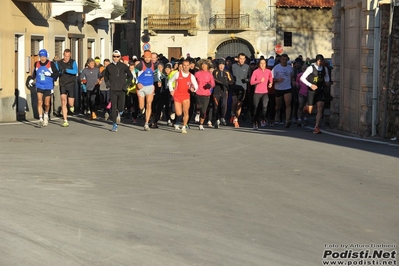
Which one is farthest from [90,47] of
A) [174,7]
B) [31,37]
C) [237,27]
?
[174,7]

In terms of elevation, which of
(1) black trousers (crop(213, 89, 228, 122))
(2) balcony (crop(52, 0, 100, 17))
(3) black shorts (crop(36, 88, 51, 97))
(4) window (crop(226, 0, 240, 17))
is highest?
(4) window (crop(226, 0, 240, 17))

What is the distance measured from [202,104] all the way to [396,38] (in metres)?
4.72

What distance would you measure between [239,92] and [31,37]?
21.2 ft

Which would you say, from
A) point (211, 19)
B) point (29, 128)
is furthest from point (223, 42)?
point (29, 128)

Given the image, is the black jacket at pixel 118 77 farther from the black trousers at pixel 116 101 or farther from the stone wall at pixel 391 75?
the stone wall at pixel 391 75

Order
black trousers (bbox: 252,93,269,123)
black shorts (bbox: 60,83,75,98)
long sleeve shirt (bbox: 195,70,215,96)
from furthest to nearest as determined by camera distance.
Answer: black trousers (bbox: 252,93,269,123), black shorts (bbox: 60,83,75,98), long sleeve shirt (bbox: 195,70,215,96)

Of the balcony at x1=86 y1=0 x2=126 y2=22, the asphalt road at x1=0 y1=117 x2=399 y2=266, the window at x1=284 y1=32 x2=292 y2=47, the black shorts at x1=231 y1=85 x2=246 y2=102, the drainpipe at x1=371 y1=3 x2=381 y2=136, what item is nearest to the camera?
the asphalt road at x1=0 y1=117 x2=399 y2=266

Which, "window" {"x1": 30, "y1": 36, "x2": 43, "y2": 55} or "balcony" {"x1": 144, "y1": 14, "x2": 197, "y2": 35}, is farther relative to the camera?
"balcony" {"x1": 144, "y1": 14, "x2": 197, "y2": 35}

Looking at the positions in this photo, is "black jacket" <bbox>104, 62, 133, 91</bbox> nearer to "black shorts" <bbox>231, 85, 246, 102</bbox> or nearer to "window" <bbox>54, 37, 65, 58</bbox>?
"black shorts" <bbox>231, 85, 246, 102</bbox>

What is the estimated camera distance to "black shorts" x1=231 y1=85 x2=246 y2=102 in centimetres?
2512

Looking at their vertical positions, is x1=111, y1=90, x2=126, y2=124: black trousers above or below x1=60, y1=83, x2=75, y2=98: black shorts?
below

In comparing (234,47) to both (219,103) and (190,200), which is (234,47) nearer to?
(219,103)

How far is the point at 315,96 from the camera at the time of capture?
22531 mm

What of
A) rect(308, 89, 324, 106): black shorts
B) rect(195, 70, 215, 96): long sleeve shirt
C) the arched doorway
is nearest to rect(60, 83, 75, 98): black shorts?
rect(195, 70, 215, 96): long sleeve shirt
